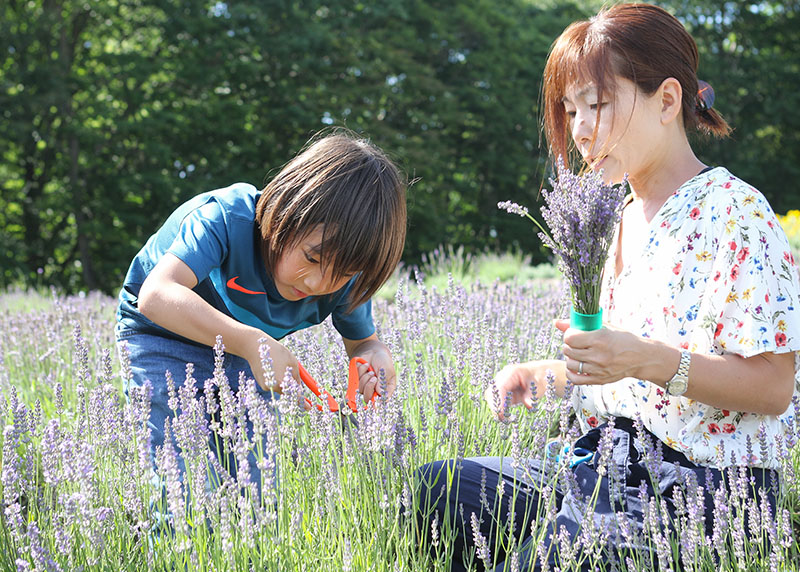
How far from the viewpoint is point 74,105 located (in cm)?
1598

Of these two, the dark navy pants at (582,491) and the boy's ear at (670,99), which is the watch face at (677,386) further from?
the boy's ear at (670,99)

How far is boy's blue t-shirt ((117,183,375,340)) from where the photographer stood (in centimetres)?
230

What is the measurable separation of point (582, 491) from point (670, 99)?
1.06 m

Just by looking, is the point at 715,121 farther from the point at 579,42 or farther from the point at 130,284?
the point at 130,284

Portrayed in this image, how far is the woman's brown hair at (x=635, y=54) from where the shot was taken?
206 cm

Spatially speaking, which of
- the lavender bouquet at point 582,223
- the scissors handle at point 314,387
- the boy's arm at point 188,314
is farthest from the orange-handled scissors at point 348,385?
the lavender bouquet at point 582,223

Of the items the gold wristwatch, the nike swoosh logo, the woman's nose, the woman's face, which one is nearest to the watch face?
the gold wristwatch

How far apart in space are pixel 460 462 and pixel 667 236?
0.81 meters

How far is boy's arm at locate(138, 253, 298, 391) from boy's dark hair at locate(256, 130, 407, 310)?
317 mm

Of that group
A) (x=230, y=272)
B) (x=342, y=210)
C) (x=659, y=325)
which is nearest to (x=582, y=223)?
(x=659, y=325)

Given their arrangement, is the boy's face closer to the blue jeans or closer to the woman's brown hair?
the blue jeans

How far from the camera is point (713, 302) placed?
1.92 m

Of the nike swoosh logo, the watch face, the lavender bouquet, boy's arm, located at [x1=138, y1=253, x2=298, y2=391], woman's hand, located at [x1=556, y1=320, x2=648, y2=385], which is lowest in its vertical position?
the watch face

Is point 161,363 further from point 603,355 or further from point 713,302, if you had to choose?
point 713,302
